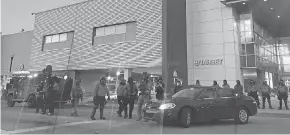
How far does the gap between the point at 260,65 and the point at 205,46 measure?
5.48m

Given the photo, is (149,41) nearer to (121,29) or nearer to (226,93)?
(121,29)

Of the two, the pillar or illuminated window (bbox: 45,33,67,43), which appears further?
illuminated window (bbox: 45,33,67,43)

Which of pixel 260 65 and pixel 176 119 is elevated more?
pixel 260 65

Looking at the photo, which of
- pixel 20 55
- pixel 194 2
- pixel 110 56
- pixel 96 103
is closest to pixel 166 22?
pixel 194 2

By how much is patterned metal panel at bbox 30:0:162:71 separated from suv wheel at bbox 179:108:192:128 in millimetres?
13325

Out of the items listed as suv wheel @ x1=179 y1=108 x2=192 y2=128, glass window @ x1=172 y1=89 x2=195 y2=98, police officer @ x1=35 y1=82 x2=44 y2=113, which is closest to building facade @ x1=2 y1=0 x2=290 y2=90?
police officer @ x1=35 y1=82 x2=44 y2=113

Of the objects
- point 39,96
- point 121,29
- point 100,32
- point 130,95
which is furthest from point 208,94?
point 100,32

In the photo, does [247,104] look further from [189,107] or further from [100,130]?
[100,130]

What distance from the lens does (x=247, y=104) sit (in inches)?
330

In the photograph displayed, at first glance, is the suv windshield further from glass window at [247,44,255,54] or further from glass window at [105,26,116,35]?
glass window at [105,26,116,35]

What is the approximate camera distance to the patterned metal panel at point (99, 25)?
21.0 meters

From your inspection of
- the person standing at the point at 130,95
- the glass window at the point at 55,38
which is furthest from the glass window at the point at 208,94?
the glass window at the point at 55,38

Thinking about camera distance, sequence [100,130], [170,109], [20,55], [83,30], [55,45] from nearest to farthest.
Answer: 1. [100,130]
2. [170,109]
3. [83,30]
4. [55,45]
5. [20,55]

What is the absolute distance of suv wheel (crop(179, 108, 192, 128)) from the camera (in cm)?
706
